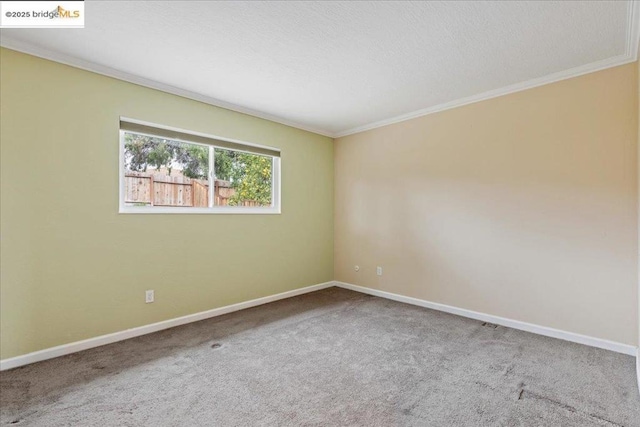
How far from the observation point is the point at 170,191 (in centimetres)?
307

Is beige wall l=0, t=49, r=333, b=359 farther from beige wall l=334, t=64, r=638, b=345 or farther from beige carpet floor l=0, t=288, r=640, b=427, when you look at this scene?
beige wall l=334, t=64, r=638, b=345

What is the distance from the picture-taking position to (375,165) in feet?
13.8

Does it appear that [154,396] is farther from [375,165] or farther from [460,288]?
[375,165]

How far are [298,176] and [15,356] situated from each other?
3.24m

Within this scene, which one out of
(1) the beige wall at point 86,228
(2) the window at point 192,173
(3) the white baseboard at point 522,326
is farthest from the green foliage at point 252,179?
(3) the white baseboard at point 522,326

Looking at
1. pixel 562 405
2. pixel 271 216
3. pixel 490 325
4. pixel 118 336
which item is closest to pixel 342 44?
pixel 271 216

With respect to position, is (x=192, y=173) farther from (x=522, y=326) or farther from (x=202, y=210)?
(x=522, y=326)

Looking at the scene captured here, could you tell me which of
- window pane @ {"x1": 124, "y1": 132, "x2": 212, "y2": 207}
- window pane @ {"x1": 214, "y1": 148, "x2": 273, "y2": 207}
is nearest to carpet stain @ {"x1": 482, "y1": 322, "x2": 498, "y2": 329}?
window pane @ {"x1": 214, "y1": 148, "x2": 273, "y2": 207}

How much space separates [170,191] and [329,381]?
7.80 feet

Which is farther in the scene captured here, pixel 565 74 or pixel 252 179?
pixel 252 179

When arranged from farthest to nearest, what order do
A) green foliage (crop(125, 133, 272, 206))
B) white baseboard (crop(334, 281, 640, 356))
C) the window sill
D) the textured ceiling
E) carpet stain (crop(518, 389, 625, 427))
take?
1. green foliage (crop(125, 133, 272, 206))
2. the window sill
3. white baseboard (crop(334, 281, 640, 356))
4. the textured ceiling
5. carpet stain (crop(518, 389, 625, 427))

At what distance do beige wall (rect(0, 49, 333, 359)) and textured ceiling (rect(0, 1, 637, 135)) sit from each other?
0.89ft

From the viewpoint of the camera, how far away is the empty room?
1.86 meters

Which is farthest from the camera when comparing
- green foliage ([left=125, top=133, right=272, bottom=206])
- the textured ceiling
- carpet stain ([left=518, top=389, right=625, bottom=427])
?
green foliage ([left=125, top=133, right=272, bottom=206])
